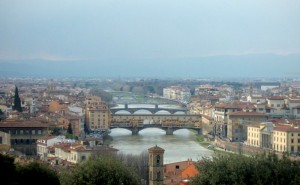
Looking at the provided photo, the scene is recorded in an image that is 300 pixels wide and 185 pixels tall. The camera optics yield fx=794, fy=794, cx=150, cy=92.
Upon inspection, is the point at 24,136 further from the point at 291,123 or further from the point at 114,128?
the point at 114,128

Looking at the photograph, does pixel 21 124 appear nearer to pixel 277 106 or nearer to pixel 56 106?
pixel 56 106

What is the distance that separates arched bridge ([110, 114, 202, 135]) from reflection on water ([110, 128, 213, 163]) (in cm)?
28

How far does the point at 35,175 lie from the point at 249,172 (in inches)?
129

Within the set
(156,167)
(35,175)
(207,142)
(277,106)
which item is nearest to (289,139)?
(207,142)

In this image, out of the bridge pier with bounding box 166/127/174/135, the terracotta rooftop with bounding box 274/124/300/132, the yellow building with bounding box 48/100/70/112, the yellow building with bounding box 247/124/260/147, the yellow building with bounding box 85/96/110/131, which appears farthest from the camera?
the yellow building with bounding box 48/100/70/112

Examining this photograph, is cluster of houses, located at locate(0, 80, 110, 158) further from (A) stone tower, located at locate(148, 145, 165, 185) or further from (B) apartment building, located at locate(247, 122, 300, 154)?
(B) apartment building, located at locate(247, 122, 300, 154)

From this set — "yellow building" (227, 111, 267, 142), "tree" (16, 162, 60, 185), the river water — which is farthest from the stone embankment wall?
"tree" (16, 162, 60, 185)

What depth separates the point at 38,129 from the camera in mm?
21594

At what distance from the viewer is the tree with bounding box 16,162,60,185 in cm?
1186

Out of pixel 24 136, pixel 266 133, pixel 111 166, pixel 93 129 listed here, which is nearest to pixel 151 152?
pixel 111 166

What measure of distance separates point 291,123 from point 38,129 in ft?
27.4

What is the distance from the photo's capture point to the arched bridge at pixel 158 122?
1254 inches

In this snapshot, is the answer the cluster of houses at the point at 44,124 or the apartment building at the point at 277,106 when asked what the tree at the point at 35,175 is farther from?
the apartment building at the point at 277,106

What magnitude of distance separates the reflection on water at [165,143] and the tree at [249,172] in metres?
9.01
